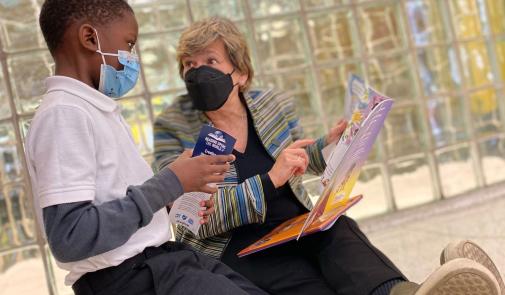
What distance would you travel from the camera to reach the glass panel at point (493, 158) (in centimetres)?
366

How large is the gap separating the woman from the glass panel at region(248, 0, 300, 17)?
4.00 feet

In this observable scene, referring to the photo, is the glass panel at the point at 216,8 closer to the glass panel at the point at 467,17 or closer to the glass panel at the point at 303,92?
the glass panel at the point at 303,92

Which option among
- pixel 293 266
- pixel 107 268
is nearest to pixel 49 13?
pixel 107 268

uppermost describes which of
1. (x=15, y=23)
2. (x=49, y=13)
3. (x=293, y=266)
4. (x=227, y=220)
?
(x=15, y=23)

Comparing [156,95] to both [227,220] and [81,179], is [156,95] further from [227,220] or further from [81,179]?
[81,179]

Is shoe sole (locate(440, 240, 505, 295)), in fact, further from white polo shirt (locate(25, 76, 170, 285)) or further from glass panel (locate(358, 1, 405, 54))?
glass panel (locate(358, 1, 405, 54))

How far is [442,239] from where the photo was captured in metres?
2.98

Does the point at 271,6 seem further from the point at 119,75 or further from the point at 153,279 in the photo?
the point at 153,279

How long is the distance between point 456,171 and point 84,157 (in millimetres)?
2843

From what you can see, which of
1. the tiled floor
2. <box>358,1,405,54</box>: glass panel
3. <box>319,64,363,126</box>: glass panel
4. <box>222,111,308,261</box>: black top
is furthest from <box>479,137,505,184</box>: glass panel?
<box>222,111,308,261</box>: black top

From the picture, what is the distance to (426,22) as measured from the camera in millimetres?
3555

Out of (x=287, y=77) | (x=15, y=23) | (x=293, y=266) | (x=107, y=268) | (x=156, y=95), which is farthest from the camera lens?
(x=287, y=77)

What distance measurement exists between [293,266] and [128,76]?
2.30 feet

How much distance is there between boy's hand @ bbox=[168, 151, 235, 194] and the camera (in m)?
1.25
